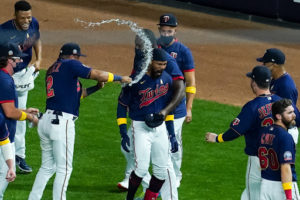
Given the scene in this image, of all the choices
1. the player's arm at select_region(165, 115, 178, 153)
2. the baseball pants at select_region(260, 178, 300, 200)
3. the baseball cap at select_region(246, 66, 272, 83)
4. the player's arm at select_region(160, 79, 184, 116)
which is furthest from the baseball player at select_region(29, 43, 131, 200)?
the baseball pants at select_region(260, 178, 300, 200)

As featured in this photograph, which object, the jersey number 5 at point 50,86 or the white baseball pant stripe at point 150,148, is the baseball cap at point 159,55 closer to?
the white baseball pant stripe at point 150,148

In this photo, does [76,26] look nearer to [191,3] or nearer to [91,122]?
[191,3]

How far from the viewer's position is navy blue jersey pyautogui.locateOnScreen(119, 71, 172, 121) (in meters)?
9.78

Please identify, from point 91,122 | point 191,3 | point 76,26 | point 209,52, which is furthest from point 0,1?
point 91,122

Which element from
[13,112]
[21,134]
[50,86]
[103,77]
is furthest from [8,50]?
[21,134]

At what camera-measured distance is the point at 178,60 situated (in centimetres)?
1105

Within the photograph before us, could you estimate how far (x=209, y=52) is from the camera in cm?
1938

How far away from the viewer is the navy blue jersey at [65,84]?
9680 mm

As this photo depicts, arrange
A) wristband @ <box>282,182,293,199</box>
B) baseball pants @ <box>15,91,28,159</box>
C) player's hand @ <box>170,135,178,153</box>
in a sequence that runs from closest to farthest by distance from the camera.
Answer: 1. wristband @ <box>282,182,293,199</box>
2. player's hand @ <box>170,135,178,153</box>
3. baseball pants @ <box>15,91,28,159</box>

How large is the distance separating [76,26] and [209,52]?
3.77 meters

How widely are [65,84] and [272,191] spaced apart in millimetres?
2784

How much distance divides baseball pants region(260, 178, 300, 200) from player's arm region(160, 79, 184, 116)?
1.74 m

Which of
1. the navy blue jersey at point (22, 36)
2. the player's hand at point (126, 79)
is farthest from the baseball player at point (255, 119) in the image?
the navy blue jersey at point (22, 36)

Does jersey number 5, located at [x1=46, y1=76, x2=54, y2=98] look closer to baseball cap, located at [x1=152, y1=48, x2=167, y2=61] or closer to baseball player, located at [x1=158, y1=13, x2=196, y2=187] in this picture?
baseball cap, located at [x1=152, y1=48, x2=167, y2=61]
